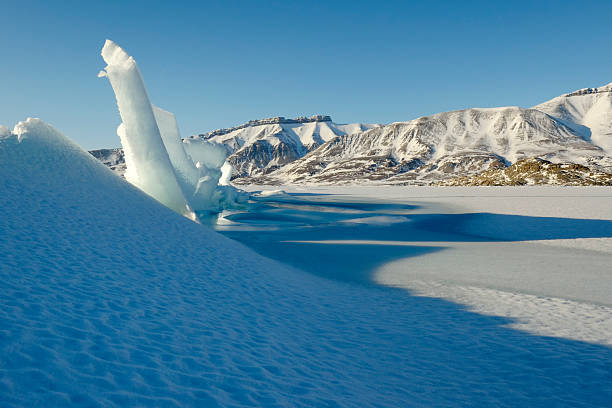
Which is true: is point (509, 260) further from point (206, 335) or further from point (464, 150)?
point (464, 150)

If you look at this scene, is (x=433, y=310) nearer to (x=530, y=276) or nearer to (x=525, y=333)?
(x=525, y=333)

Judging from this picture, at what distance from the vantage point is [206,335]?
529 cm

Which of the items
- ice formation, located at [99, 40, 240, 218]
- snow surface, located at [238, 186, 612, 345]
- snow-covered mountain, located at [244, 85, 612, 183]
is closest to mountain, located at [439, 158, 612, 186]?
snow-covered mountain, located at [244, 85, 612, 183]

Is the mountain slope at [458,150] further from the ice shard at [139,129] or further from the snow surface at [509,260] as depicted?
the ice shard at [139,129]

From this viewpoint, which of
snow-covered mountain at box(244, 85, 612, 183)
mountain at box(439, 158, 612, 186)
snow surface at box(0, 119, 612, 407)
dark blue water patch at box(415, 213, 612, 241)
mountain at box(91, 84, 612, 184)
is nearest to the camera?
snow surface at box(0, 119, 612, 407)

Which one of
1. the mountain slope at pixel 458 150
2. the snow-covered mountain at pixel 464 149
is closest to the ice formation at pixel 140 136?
the snow-covered mountain at pixel 464 149

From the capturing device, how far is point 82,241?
283 inches

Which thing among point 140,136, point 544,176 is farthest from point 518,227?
point 544,176

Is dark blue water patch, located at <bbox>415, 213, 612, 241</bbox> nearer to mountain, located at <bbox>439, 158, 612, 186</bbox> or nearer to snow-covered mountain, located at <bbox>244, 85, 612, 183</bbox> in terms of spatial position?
mountain, located at <bbox>439, 158, 612, 186</bbox>

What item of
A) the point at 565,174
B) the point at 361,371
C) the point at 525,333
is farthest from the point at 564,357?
the point at 565,174

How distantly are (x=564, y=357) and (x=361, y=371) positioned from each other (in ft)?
11.0

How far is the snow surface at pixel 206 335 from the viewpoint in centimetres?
392

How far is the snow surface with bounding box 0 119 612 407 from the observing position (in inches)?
154

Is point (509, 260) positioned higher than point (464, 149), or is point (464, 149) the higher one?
point (464, 149)
